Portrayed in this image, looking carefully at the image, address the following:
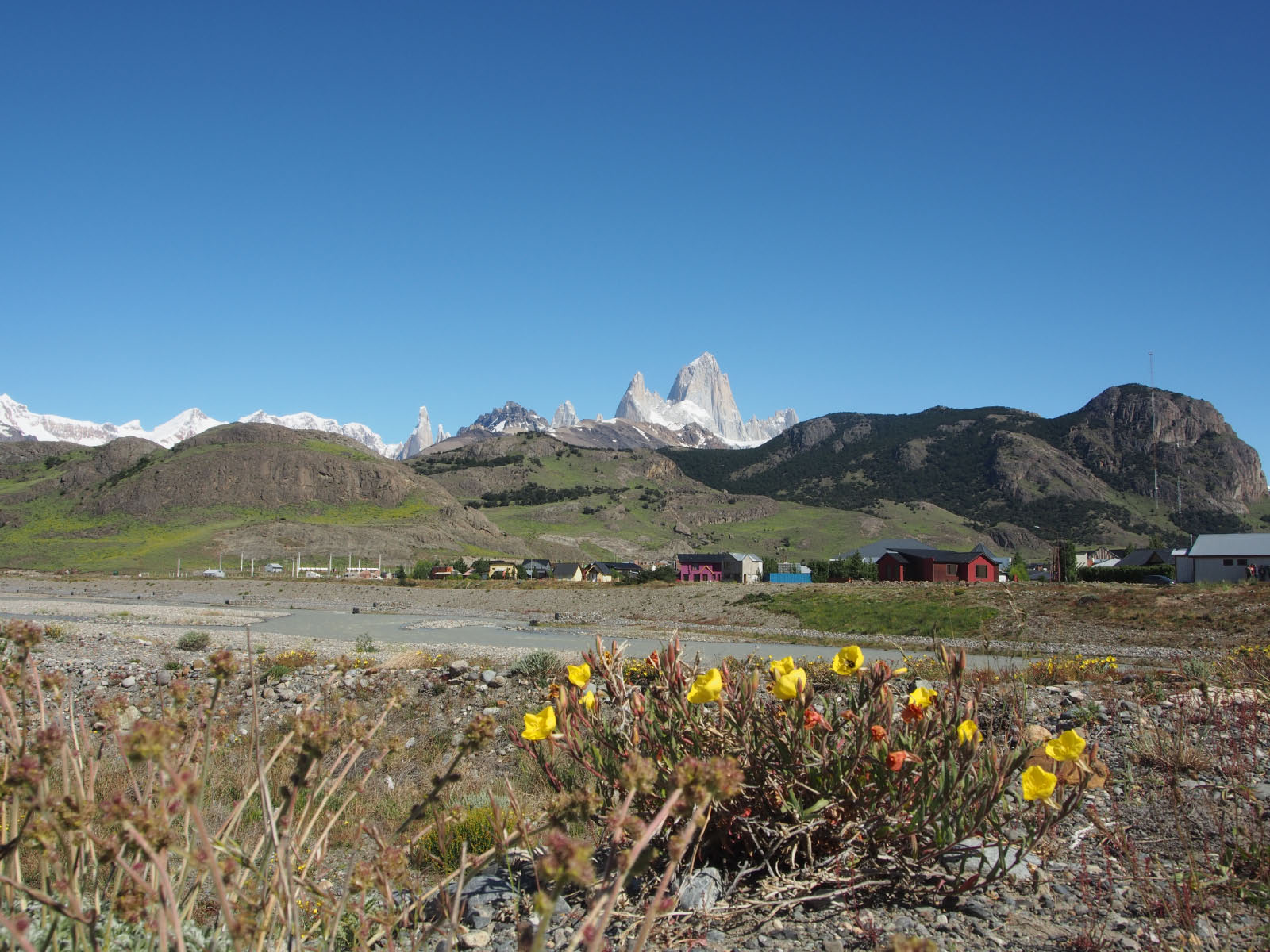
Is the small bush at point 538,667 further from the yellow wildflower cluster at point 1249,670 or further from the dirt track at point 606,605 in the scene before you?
the yellow wildflower cluster at point 1249,670

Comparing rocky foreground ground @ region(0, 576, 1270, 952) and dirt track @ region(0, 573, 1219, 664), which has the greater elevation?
rocky foreground ground @ region(0, 576, 1270, 952)

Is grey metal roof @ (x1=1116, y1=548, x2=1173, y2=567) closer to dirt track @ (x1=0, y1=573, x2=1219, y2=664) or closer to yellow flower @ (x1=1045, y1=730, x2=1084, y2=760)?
dirt track @ (x1=0, y1=573, x2=1219, y2=664)

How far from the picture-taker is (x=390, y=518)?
121250 mm

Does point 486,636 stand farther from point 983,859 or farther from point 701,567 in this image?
point 701,567

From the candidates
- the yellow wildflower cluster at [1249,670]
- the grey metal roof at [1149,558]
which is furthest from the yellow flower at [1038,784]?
the grey metal roof at [1149,558]

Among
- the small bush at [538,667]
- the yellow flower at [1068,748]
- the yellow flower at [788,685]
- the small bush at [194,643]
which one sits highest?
the yellow flower at [788,685]

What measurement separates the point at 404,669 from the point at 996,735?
10.8 m

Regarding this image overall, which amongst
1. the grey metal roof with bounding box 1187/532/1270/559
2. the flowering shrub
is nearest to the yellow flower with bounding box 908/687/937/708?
the flowering shrub

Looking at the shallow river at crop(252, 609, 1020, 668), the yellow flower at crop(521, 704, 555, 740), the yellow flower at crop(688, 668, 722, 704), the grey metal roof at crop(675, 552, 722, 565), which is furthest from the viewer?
the grey metal roof at crop(675, 552, 722, 565)

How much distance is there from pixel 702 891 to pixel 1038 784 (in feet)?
4.95

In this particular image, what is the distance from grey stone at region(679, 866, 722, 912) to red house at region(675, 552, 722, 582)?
94428 mm

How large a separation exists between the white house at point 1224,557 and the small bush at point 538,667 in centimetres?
5275

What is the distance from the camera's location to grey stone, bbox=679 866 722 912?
11.2 ft

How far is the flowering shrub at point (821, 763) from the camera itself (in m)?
3.36
